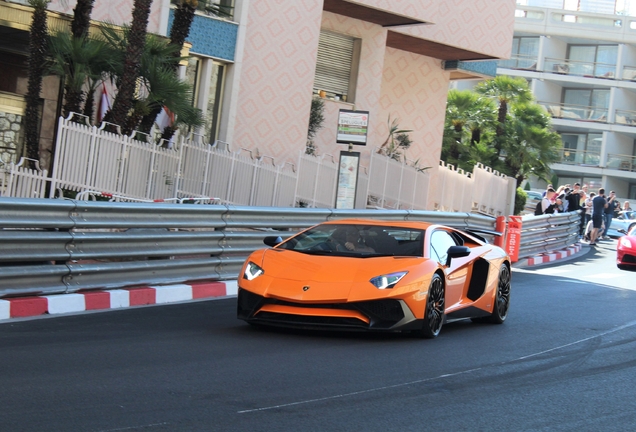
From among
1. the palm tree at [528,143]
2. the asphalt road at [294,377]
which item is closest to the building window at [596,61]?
the palm tree at [528,143]

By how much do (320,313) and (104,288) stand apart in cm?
309

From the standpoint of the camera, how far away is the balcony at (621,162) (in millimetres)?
62344

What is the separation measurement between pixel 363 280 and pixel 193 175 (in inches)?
408

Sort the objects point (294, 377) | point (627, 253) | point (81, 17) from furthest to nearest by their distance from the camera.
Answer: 1. point (627, 253)
2. point (81, 17)
3. point (294, 377)

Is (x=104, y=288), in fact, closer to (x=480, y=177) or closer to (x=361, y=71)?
(x=361, y=71)

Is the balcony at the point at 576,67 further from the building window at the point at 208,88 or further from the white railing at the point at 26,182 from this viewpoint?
the white railing at the point at 26,182

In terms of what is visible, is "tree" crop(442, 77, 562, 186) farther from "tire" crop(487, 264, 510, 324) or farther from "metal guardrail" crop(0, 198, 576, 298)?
"tire" crop(487, 264, 510, 324)

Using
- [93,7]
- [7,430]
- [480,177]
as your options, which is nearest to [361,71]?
[480,177]

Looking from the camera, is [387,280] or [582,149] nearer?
[387,280]

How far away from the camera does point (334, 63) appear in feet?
85.5

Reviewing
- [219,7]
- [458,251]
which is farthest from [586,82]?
[458,251]

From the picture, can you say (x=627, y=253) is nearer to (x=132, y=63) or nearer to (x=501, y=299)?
(x=501, y=299)

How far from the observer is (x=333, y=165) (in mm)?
22734

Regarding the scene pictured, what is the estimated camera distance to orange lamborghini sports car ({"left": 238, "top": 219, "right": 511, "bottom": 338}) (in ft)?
29.1
